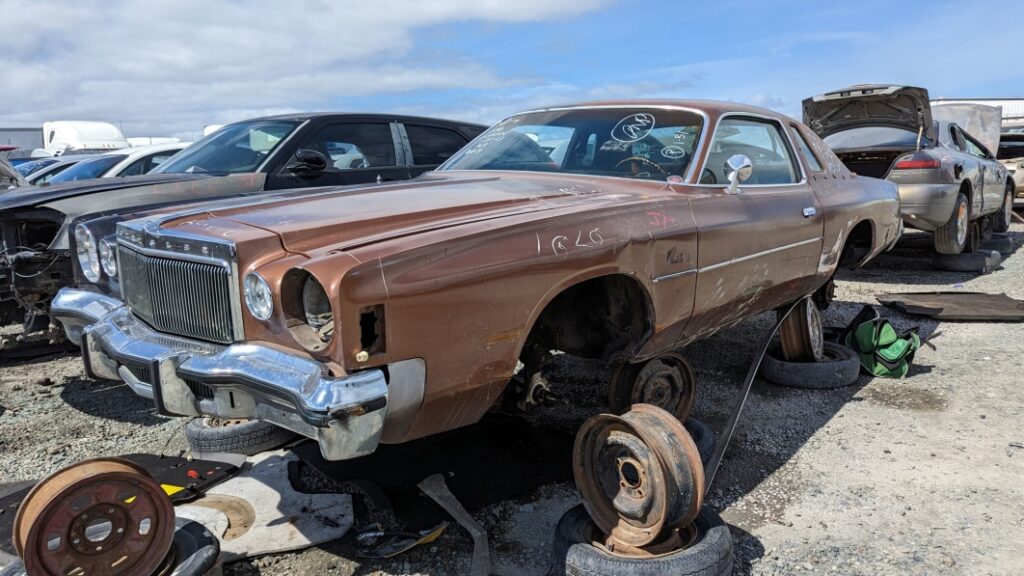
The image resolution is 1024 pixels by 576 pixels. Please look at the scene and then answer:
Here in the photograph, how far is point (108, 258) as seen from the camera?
3.13 m

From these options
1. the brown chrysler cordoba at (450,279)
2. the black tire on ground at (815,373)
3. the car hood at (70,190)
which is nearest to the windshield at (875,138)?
the black tire on ground at (815,373)

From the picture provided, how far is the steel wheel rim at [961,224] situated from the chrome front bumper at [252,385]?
7.83m

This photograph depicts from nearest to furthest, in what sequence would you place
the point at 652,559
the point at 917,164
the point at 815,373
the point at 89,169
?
the point at 652,559, the point at 815,373, the point at 917,164, the point at 89,169

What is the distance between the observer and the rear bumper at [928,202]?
7375 mm

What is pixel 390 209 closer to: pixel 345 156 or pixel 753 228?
pixel 753 228

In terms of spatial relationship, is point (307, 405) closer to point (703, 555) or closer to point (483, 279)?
point (483, 279)

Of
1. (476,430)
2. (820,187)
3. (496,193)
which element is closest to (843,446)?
(820,187)

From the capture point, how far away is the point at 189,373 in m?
2.22

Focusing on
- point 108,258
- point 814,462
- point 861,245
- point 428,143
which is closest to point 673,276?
point 814,462

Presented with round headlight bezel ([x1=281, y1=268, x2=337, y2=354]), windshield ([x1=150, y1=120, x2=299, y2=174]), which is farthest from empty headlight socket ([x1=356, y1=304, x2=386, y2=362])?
windshield ([x1=150, y1=120, x2=299, y2=174])

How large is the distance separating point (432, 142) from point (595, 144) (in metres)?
2.77

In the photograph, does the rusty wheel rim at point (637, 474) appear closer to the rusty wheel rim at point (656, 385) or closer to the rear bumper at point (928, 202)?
the rusty wheel rim at point (656, 385)

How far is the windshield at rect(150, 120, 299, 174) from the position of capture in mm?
5266

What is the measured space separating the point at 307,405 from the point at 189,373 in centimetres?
53
